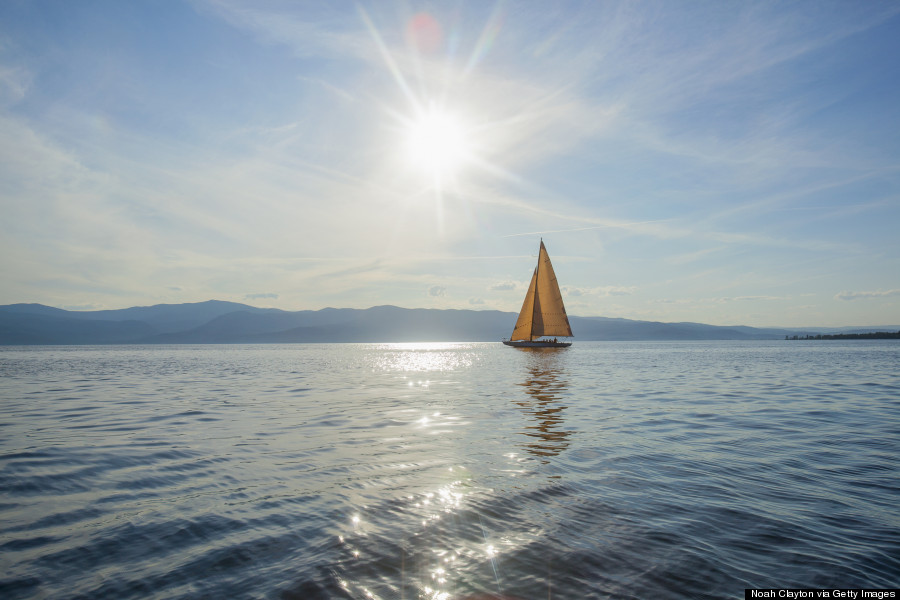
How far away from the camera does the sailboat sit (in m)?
94.8

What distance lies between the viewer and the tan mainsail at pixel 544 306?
3728 inches

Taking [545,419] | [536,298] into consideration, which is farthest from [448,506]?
[536,298]

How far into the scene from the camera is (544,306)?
98.7 metres

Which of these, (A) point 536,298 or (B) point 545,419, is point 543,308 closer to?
(A) point 536,298

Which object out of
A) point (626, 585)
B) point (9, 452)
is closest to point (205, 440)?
point (9, 452)

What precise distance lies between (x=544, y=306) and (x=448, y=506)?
92143mm

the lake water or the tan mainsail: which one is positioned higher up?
the tan mainsail

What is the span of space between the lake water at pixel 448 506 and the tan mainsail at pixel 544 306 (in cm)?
7598

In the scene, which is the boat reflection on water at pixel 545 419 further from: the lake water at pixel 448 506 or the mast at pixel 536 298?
the mast at pixel 536 298

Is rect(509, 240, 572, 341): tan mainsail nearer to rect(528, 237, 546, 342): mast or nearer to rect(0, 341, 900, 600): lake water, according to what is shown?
rect(528, 237, 546, 342): mast

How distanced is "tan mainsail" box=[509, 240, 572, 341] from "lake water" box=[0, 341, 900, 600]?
7598 centimetres

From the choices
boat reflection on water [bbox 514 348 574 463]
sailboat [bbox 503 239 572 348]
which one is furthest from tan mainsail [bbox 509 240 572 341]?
boat reflection on water [bbox 514 348 574 463]

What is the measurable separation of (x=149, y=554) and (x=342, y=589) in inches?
126

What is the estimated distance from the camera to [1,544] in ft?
23.2
